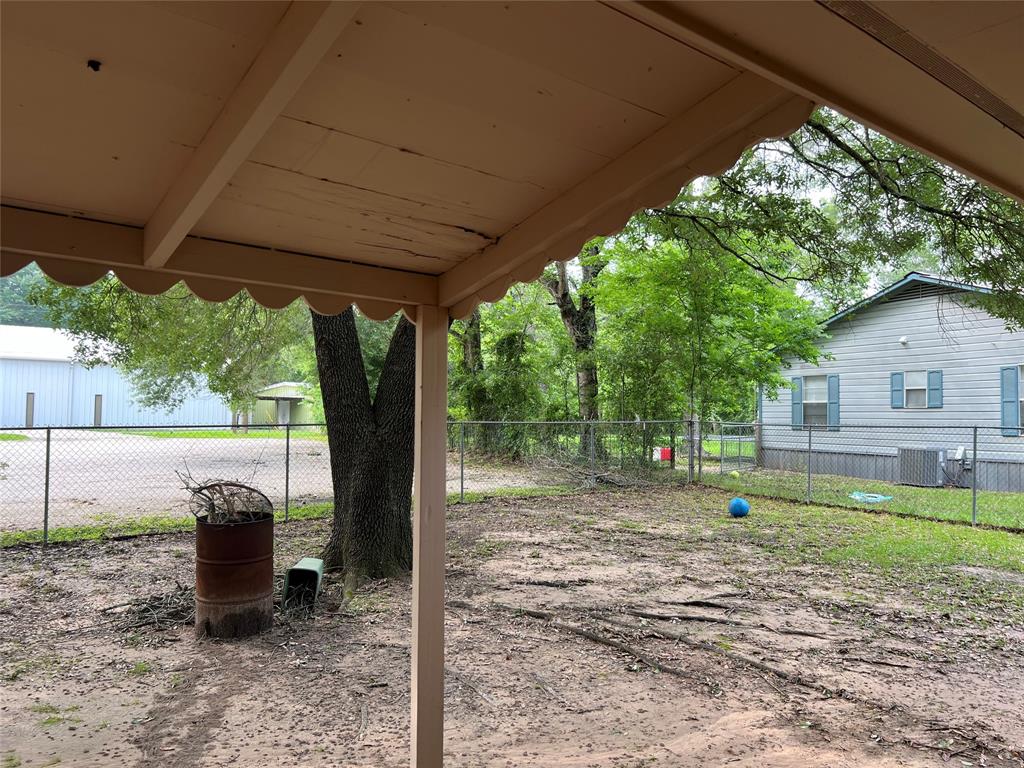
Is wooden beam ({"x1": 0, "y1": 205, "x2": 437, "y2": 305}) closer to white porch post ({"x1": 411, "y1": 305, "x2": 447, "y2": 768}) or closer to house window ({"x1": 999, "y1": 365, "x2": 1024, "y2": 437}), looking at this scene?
white porch post ({"x1": 411, "y1": 305, "x2": 447, "y2": 768})

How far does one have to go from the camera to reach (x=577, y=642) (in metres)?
4.29

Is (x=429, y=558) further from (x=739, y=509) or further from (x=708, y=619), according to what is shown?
(x=739, y=509)

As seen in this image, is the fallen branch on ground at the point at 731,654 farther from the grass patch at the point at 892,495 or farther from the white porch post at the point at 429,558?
the grass patch at the point at 892,495

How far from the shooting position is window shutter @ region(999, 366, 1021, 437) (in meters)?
11.4

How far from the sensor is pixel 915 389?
13086mm

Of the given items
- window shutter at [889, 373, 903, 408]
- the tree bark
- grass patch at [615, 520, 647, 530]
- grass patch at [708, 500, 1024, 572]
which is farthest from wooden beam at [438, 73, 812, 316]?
window shutter at [889, 373, 903, 408]

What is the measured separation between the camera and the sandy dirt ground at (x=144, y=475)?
346 inches

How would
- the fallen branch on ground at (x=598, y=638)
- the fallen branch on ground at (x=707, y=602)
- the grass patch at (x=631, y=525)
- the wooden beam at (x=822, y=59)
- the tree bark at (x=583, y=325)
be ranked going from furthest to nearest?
1. the tree bark at (x=583, y=325)
2. the grass patch at (x=631, y=525)
3. the fallen branch on ground at (x=707, y=602)
4. the fallen branch on ground at (x=598, y=638)
5. the wooden beam at (x=822, y=59)

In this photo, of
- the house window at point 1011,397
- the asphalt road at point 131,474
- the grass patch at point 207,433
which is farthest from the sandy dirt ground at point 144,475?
the house window at point 1011,397

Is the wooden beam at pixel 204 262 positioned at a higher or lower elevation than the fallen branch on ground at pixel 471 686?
higher

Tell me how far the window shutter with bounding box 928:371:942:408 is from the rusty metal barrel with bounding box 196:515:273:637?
Answer: 13082 millimetres

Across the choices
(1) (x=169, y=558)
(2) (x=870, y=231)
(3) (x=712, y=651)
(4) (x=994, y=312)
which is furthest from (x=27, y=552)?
(4) (x=994, y=312)

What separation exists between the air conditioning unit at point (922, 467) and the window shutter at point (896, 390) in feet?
4.04

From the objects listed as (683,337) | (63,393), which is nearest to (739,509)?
(683,337)
